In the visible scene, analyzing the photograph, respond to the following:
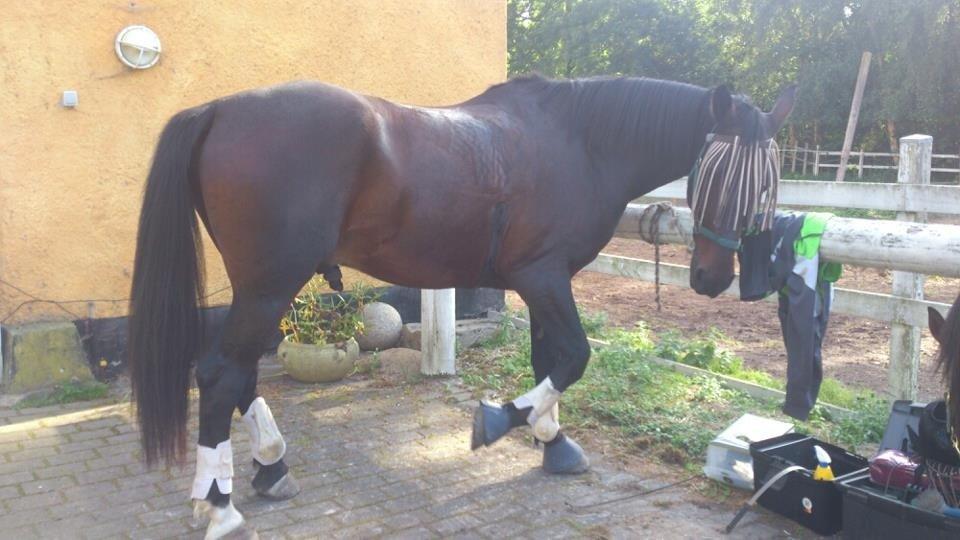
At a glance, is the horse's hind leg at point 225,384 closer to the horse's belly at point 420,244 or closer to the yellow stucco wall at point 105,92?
the horse's belly at point 420,244

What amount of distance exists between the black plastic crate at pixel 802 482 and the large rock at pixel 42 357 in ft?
14.8

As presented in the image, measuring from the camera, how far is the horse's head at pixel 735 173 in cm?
327

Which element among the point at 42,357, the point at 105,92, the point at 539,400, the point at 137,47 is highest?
the point at 137,47

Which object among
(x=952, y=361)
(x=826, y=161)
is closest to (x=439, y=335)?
(x=952, y=361)

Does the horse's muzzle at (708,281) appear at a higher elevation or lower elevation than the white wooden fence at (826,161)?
lower

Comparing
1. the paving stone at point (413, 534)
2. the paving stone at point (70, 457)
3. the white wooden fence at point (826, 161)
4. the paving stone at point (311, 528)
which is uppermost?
the white wooden fence at point (826, 161)

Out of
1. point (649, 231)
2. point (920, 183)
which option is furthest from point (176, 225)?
point (920, 183)

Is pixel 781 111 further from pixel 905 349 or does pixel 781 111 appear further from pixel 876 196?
pixel 876 196

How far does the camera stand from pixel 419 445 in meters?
4.31

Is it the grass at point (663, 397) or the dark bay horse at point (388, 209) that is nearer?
the dark bay horse at point (388, 209)

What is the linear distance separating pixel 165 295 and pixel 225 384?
454mm

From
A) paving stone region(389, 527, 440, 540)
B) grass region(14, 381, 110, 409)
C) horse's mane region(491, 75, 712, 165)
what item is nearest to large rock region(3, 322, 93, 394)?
grass region(14, 381, 110, 409)

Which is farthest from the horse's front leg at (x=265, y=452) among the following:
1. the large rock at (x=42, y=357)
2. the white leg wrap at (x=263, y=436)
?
the large rock at (x=42, y=357)

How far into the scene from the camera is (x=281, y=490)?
355 cm
